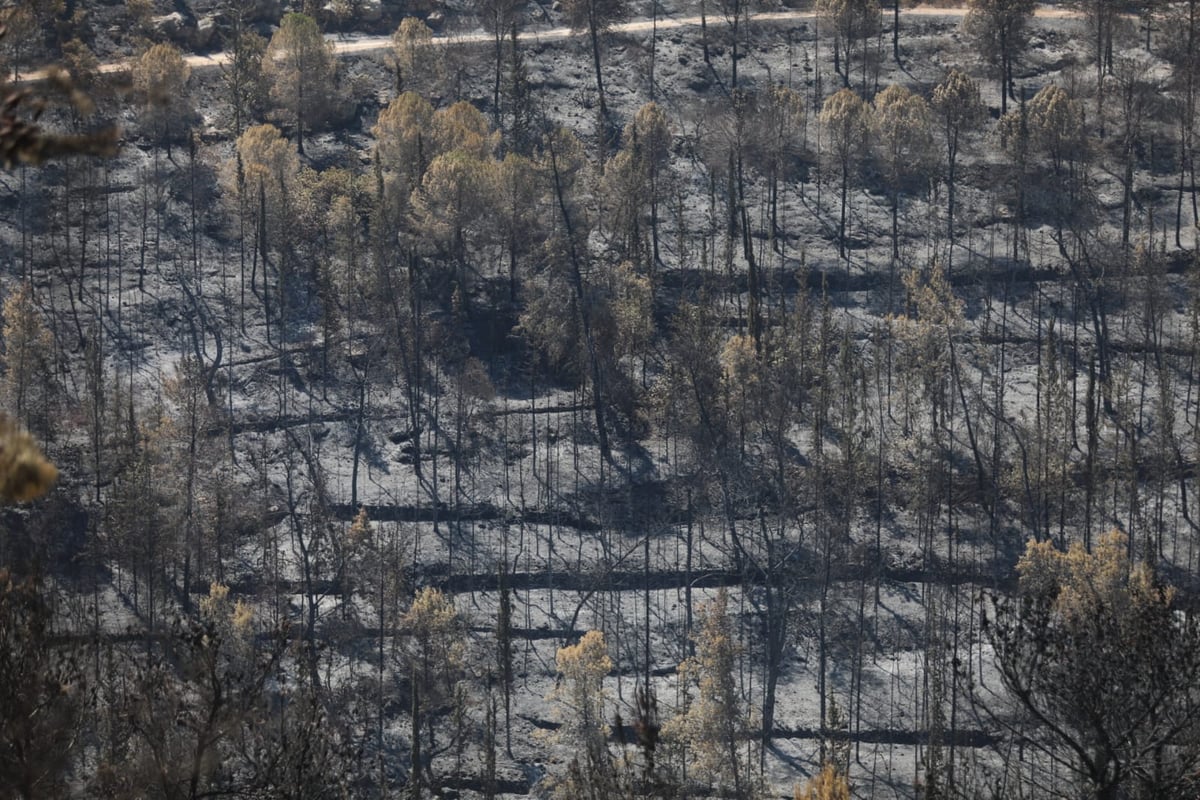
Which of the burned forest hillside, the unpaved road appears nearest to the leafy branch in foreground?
the burned forest hillside

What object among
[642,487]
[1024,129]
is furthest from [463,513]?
[1024,129]

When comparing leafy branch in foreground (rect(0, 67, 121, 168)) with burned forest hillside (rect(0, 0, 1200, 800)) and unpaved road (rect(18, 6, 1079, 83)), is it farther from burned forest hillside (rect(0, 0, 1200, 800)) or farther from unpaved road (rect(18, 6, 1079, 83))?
unpaved road (rect(18, 6, 1079, 83))

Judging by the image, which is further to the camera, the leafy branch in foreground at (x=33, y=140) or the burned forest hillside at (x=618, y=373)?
the burned forest hillside at (x=618, y=373)

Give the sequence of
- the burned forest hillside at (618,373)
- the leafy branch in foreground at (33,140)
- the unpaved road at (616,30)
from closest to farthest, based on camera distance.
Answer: the leafy branch in foreground at (33,140) → the burned forest hillside at (618,373) → the unpaved road at (616,30)

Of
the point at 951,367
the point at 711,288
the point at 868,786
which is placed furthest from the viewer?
the point at 711,288

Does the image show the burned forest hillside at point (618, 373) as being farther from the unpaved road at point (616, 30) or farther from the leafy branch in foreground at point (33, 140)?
the leafy branch in foreground at point (33, 140)

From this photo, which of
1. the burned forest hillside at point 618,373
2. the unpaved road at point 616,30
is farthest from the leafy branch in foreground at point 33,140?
the unpaved road at point 616,30

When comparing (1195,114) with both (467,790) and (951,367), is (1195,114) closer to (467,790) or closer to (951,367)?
(951,367)
